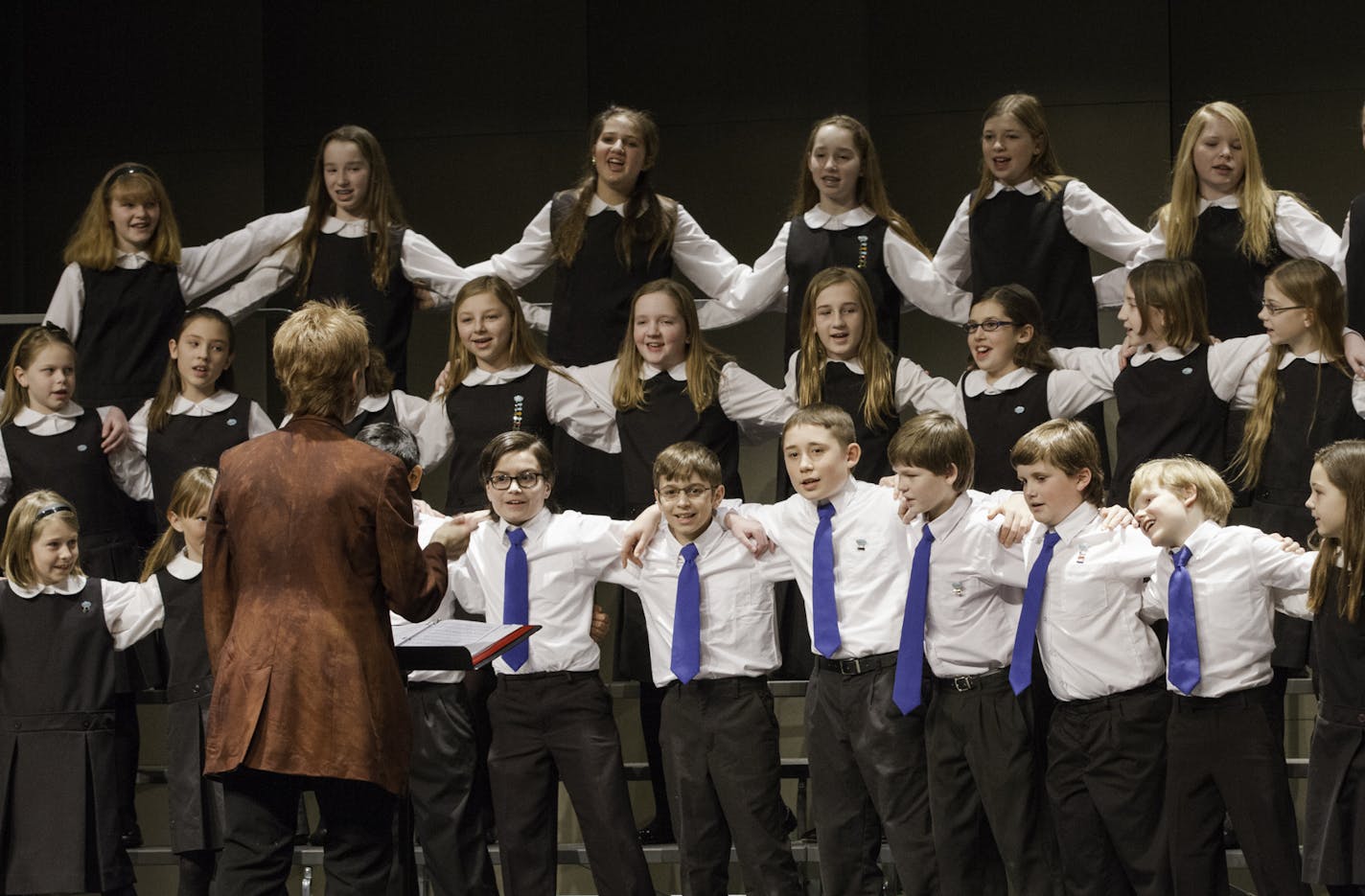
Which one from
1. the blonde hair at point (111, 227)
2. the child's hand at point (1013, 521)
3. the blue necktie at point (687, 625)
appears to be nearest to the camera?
the child's hand at point (1013, 521)

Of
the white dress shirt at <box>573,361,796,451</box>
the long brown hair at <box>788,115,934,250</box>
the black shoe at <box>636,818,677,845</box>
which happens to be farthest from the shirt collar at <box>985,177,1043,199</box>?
the black shoe at <box>636,818,677,845</box>

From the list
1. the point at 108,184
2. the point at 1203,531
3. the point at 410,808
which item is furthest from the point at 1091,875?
the point at 108,184

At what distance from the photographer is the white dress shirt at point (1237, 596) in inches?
140

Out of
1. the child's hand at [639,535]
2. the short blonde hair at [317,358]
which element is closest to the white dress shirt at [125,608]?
the child's hand at [639,535]

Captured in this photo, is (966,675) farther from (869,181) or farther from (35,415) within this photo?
(35,415)

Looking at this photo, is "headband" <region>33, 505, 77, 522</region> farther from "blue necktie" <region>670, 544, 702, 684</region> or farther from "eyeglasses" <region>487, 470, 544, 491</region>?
"blue necktie" <region>670, 544, 702, 684</region>

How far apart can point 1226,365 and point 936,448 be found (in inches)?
38.3

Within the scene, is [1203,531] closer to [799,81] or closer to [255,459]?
[255,459]

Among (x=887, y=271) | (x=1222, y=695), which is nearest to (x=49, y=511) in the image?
(x=887, y=271)

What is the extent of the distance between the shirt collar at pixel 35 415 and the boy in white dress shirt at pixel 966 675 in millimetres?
2569

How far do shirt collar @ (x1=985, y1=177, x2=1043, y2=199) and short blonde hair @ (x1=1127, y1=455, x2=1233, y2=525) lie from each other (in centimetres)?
133

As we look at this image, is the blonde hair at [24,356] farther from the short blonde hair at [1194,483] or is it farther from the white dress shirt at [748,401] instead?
the short blonde hair at [1194,483]

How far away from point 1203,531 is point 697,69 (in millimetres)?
3684

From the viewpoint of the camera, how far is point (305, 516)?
2.74 m
